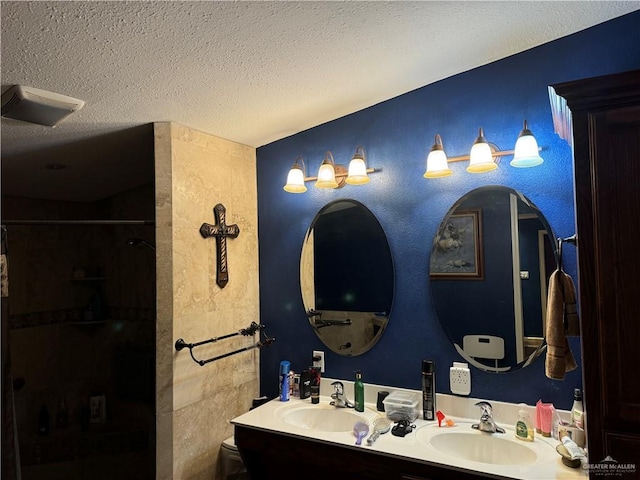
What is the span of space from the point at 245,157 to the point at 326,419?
1.57 m

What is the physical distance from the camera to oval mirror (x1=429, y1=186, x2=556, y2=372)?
183 centimetres

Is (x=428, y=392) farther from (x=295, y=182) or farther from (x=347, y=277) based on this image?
(x=295, y=182)

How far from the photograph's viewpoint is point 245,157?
99.4 inches

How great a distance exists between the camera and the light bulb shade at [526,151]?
1.70 meters

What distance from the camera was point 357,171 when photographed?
209 centimetres

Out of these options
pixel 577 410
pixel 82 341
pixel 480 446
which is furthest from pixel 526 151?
pixel 82 341

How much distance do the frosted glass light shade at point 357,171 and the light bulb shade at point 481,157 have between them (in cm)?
53

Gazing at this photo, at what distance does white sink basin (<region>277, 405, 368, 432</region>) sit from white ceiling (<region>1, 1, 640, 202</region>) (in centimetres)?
154

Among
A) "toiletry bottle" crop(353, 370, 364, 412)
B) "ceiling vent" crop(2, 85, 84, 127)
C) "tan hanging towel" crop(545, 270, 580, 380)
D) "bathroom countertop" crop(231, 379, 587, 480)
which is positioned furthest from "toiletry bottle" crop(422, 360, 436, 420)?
"ceiling vent" crop(2, 85, 84, 127)

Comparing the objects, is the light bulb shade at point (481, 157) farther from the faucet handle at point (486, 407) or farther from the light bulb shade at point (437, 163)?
the faucet handle at point (486, 407)

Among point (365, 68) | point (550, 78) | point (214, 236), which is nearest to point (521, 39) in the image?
point (550, 78)

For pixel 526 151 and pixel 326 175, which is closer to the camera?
pixel 526 151

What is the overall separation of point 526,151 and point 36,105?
196 centimetres

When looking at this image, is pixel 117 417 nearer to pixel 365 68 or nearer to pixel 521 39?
pixel 365 68
